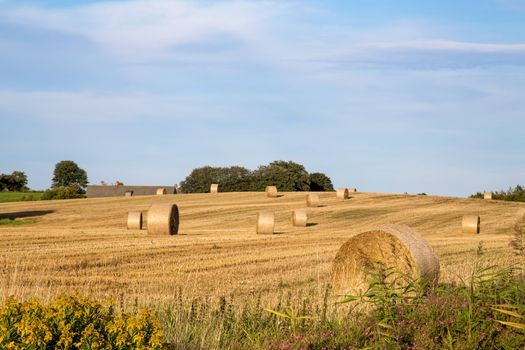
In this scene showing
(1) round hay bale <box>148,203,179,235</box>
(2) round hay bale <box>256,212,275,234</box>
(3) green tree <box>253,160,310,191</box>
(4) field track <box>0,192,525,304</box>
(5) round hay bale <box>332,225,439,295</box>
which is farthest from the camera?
(3) green tree <box>253,160,310,191</box>

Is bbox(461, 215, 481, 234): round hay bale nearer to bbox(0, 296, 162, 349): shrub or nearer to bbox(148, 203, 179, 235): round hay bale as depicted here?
bbox(148, 203, 179, 235): round hay bale

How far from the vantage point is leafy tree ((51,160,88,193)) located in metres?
104

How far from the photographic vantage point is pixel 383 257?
47.7 ft

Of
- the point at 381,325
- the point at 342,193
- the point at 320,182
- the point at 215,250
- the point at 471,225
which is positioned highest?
the point at 320,182

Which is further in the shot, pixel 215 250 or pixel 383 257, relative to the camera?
pixel 215 250

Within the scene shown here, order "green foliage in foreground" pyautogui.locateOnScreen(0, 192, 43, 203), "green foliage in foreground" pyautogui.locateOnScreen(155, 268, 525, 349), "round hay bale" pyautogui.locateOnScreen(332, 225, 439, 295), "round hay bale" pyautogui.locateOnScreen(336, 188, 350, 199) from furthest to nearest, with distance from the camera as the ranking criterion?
"green foliage in foreground" pyautogui.locateOnScreen(0, 192, 43, 203) < "round hay bale" pyautogui.locateOnScreen(336, 188, 350, 199) < "round hay bale" pyautogui.locateOnScreen(332, 225, 439, 295) < "green foliage in foreground" pyautogui.locateOnScreen(155, 268, 525, 349)

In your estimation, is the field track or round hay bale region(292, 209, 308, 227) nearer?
the field track

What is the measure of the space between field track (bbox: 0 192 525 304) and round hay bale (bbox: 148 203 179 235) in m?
0.72

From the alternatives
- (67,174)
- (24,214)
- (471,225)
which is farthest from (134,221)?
(67,174)

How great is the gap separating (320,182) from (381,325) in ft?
218

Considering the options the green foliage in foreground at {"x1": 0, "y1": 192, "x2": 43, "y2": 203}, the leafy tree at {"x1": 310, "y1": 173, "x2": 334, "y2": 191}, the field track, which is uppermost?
the leafy tree at {"x1": 310, "y1": 173, "x2": 334, "y2": 191}

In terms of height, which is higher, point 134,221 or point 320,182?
point 320,182

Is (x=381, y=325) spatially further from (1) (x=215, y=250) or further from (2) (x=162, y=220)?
(2) (x=162, y=220)

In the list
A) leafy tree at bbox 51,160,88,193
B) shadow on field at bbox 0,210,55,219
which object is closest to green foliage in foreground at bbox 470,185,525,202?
shadow on field at bbox 0,210,55,219
